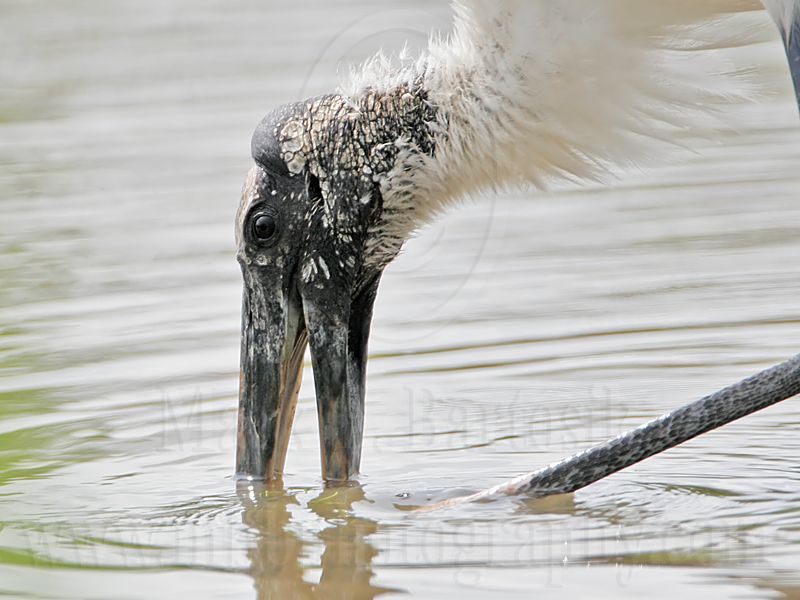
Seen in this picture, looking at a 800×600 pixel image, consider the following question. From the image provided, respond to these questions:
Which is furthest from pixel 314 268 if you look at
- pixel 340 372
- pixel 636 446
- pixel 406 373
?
pixel 406 373

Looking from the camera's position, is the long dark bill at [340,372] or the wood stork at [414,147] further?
the long dark bill at [340,372]

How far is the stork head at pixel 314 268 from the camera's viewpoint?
6504 mm

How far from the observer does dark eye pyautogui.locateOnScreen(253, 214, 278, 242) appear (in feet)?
21.3

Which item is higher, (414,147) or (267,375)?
(414,147)

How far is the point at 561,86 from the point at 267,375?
4.58 feet

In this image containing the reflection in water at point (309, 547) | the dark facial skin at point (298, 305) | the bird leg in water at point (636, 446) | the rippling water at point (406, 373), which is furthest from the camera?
the dark facial skin at point (298, 305)

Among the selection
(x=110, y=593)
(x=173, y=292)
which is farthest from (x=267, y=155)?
(x=173, y=292)

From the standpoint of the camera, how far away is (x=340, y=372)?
6551mm

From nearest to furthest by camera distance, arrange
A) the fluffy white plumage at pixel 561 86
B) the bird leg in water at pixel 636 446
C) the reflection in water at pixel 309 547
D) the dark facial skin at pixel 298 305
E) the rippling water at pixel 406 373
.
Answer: the reflection in water at pixel 309 547, the rippling water at pixel 406 373, the bird leg in water at pixel 636 446, the fluffy white plumage at pixel 561 86, the dark facial skin at pixel 298 305

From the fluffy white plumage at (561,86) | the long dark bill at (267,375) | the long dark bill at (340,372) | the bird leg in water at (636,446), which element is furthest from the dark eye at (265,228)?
the bird leg in water at (636,446)

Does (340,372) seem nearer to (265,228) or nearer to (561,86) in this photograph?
(265,228)

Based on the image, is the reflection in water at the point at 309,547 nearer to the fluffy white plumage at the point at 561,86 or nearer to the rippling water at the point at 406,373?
the rippling water at the point at 406,373

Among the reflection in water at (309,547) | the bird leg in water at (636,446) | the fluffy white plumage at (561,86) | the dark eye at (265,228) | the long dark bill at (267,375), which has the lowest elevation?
the reflection in water at (309,547)

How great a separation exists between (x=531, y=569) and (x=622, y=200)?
5.08 meters
